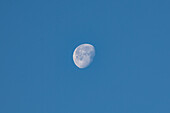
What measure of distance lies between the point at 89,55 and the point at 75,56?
672mm

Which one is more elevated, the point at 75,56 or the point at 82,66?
the point at 75,56

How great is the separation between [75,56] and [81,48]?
43 cm

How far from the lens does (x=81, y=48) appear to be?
1033cm

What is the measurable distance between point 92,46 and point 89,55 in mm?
399

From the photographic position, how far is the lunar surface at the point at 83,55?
9961mm

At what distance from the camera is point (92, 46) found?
1009 cm

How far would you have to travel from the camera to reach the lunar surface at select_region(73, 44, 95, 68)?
996cm

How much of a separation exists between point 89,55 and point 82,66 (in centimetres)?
54

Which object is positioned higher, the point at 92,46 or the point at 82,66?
the point at 92,46

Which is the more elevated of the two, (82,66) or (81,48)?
(81,48)

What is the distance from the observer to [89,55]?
395 inches

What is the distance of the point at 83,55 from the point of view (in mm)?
10266

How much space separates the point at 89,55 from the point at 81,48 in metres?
0.54

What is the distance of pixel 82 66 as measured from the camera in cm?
994
